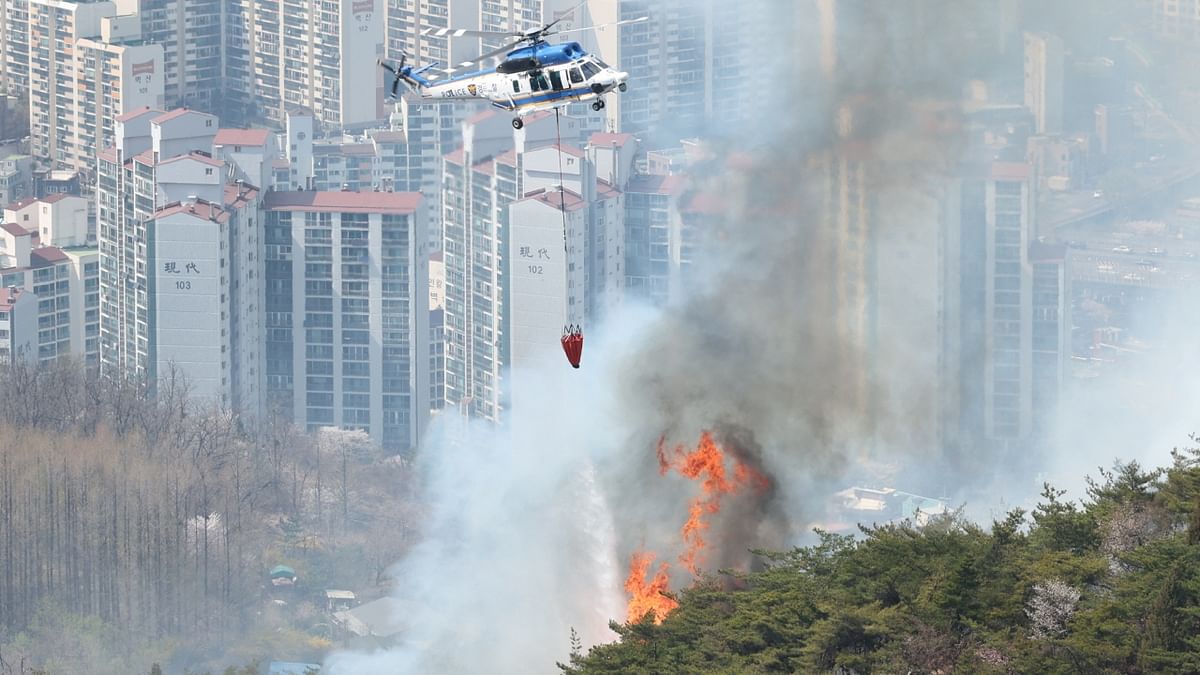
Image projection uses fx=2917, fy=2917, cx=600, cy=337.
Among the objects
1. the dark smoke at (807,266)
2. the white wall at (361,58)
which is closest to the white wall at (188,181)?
the dark smoke at (807,266)

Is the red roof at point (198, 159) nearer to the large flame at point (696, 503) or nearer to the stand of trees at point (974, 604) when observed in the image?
the large flame at point (696, 503)

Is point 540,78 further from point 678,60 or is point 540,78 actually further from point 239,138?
point 678,60

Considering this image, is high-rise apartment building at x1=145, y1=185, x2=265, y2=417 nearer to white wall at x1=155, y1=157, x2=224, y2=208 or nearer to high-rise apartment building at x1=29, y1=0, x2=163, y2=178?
white wall at x1=155, y1=157, x2=224, y2=208

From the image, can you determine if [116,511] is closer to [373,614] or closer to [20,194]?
[373,614]

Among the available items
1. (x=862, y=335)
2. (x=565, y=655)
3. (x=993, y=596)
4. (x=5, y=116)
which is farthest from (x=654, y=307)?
(x=5, y=116)

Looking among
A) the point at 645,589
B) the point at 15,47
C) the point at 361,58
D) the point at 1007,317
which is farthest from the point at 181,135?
the point at 645,589

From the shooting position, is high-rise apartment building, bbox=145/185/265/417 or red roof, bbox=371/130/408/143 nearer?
high-rise apartment building, bbox=145/185/265/417

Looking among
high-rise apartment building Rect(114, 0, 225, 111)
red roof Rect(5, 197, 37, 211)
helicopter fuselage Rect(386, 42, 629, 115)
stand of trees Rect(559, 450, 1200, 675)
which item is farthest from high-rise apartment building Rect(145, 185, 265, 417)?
stand of trees Rect(559, 450, 1200, 675)
